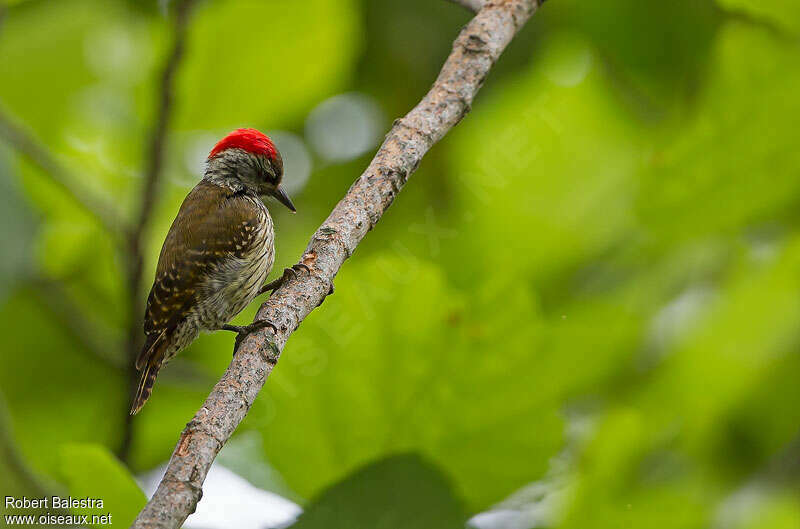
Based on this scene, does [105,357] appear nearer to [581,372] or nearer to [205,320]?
[205,320]

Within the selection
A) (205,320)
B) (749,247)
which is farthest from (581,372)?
(205,320)

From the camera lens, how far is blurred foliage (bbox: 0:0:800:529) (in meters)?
1.61

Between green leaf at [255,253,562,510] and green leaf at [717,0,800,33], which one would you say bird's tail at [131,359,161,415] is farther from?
green leaf at [717,0,800,33]

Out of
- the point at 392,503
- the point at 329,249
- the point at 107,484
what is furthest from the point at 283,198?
the point at 392,503

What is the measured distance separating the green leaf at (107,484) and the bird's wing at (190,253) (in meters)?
1.43

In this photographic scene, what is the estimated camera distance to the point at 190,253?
3109 mm

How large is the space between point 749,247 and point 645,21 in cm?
106

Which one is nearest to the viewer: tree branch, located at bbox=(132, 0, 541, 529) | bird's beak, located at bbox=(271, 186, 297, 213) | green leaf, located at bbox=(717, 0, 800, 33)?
tree branch, located at bbox=(132, 0, 541, 529)

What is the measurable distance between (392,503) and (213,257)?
6.29 feet

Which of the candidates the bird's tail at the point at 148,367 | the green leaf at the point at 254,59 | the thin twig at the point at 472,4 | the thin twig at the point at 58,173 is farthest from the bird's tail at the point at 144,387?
the thin twig at the point at 472,4

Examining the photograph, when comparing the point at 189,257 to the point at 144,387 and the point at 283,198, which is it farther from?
the point at 144,387

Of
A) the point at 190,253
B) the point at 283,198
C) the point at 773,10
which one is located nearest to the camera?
the point at 773,10

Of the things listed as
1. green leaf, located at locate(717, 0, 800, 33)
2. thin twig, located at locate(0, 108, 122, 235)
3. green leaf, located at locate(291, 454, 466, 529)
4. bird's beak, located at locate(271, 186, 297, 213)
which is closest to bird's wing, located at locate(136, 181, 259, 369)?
bird's beak, located at locate(271, 186, 297, 213)

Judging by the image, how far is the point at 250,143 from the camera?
10.7 feet
